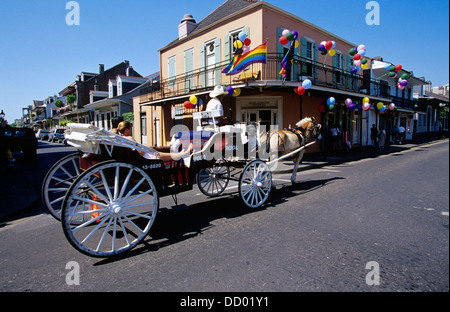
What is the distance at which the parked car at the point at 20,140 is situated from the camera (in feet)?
50.4

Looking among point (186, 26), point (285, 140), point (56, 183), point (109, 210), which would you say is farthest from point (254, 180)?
point (186, 26)

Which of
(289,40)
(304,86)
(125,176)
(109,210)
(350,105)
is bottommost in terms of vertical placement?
(109,210)

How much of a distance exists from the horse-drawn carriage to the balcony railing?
7.46 m

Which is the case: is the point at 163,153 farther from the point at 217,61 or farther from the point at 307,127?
the point at 217,61

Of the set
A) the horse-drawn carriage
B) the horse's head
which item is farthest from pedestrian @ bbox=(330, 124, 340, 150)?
the horse-drawn carriage

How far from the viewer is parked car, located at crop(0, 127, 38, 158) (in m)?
15.4

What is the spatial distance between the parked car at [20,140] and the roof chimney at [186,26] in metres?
11.9

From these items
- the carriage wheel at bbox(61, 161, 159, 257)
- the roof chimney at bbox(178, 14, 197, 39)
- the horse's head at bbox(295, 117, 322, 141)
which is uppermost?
the roof chimney at bbox(178, 14, 197, 39)

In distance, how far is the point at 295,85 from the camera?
12.1m

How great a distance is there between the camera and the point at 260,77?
1300 cm

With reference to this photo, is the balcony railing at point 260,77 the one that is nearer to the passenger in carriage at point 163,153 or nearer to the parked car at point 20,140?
the parked car at point 20,140

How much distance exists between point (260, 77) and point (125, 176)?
1065cm

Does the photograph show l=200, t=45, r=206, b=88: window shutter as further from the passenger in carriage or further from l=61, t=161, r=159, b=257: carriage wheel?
l=61, t=161, r=159, b=257: carriage wheel
